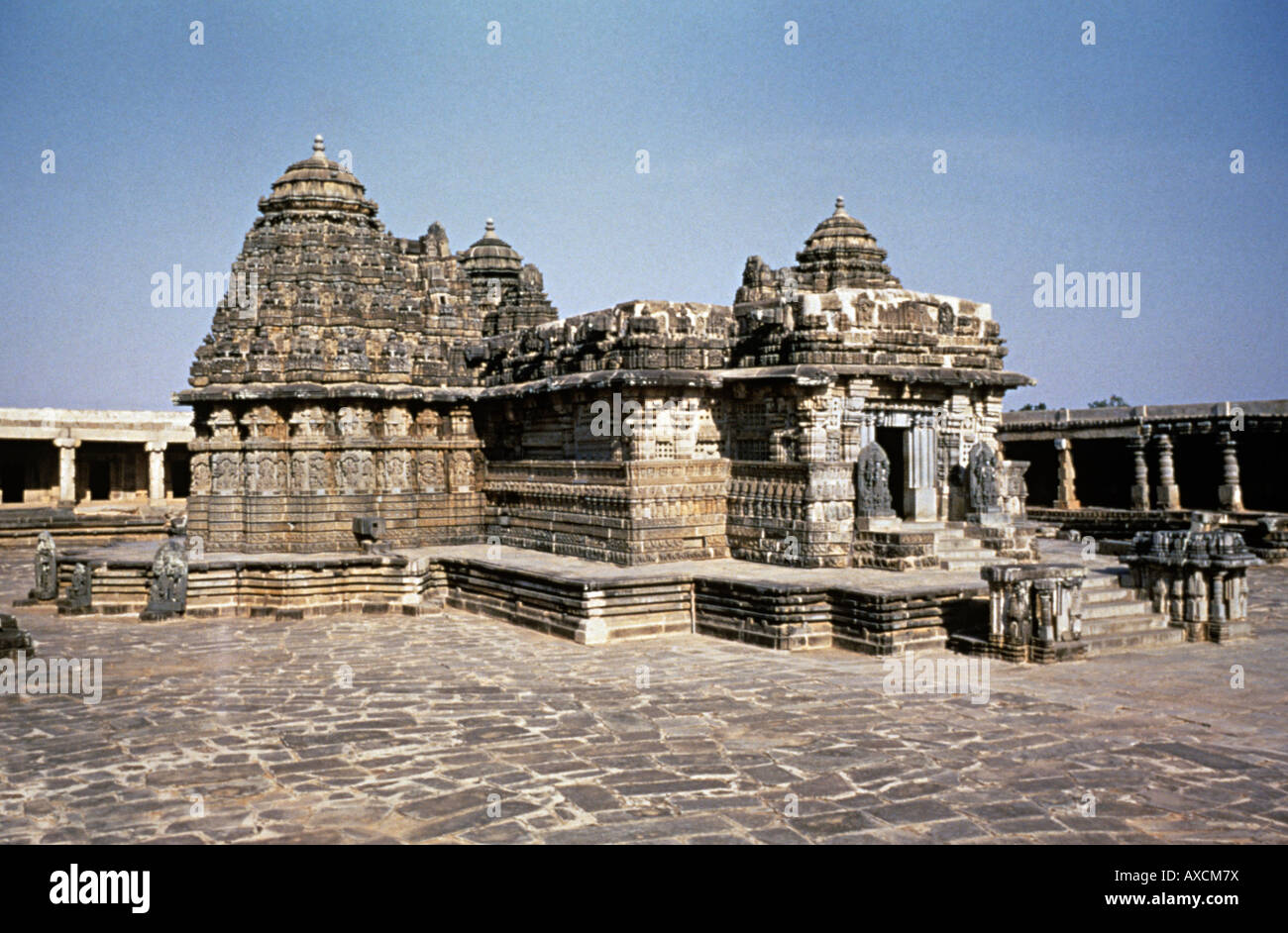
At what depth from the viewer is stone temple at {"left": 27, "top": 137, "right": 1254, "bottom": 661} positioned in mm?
12547

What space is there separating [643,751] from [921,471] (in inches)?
336

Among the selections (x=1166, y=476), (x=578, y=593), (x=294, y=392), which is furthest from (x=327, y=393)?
(x=1166, y=476)

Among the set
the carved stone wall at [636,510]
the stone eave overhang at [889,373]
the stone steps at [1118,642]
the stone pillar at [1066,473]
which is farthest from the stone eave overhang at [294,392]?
the stone pillar at [1066,473]

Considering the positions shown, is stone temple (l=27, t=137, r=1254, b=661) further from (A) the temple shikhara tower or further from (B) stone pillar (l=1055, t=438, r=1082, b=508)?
(B) stone pillar (l=1055, t=438, r=1082, b=508)

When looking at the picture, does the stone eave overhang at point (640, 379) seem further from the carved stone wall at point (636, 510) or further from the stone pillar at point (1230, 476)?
the stone pillar at point (1230, 476)

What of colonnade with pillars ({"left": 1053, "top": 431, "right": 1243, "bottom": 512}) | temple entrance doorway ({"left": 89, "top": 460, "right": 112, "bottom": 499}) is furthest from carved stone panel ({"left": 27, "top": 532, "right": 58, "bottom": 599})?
colonnade with pillars ({"left": 1053, "top": 431, "right": 1243, "bottom": 512})

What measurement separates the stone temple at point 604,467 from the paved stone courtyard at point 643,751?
123 centimetres

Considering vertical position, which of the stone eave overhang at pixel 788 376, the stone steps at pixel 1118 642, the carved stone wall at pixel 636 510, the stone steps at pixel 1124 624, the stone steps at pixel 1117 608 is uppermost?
the stone eave overhang at pixel 788 376

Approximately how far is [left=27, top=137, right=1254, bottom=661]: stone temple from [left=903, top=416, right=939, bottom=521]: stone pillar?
0.04 m

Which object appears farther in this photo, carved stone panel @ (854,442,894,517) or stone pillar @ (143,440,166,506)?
stone pillar @ (143,440,166,506)

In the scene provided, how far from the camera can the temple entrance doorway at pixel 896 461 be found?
16125 mm

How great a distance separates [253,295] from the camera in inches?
706
